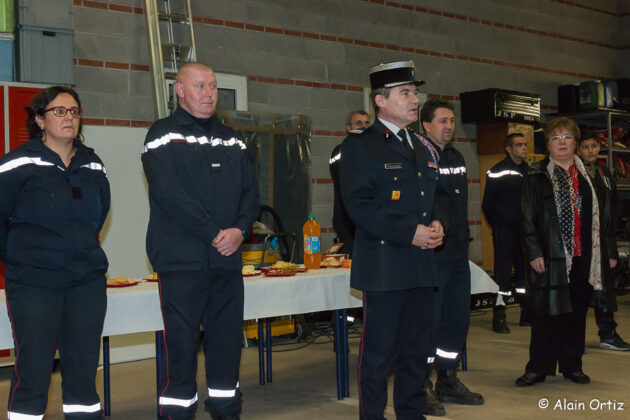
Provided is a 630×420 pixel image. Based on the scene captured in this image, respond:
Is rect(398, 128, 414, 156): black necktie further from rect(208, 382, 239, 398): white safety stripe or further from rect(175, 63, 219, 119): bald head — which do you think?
rect(208, 382, 239, 398): white safety stripe

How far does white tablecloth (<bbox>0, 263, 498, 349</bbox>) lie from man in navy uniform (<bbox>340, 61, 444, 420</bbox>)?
92cm

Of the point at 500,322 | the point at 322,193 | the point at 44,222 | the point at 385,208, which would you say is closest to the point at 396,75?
the point at 385,208

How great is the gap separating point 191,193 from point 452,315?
163cm

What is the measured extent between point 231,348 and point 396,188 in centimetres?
106

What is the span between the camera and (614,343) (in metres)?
5.43

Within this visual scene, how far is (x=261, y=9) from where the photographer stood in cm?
681

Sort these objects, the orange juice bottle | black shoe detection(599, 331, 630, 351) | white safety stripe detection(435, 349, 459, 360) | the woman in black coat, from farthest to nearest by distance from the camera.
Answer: black shoe detection(599, 331, 630, 351)
the orange juice bottle
the woman in black coat
white safety stripe detection(435, 349, 459, 360)

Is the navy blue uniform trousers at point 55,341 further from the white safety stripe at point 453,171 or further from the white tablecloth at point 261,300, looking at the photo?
the white safety stripe at point 453,171

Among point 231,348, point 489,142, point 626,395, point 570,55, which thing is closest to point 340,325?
point 231,348

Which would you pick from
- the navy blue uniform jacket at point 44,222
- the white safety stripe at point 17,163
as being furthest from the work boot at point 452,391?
the white safety stripe at point 17,163

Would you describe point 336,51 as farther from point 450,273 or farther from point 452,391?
point 452,391

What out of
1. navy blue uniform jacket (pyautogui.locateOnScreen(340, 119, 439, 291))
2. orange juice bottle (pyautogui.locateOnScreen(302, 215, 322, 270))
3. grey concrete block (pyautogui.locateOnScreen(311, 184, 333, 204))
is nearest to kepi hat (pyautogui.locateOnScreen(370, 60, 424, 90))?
navy blue uniform jacket (pyautogui.locateOnScreen(340, 119, 439, 291))

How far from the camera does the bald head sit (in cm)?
326

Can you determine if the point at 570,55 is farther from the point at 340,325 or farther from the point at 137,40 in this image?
the point at 340,325
